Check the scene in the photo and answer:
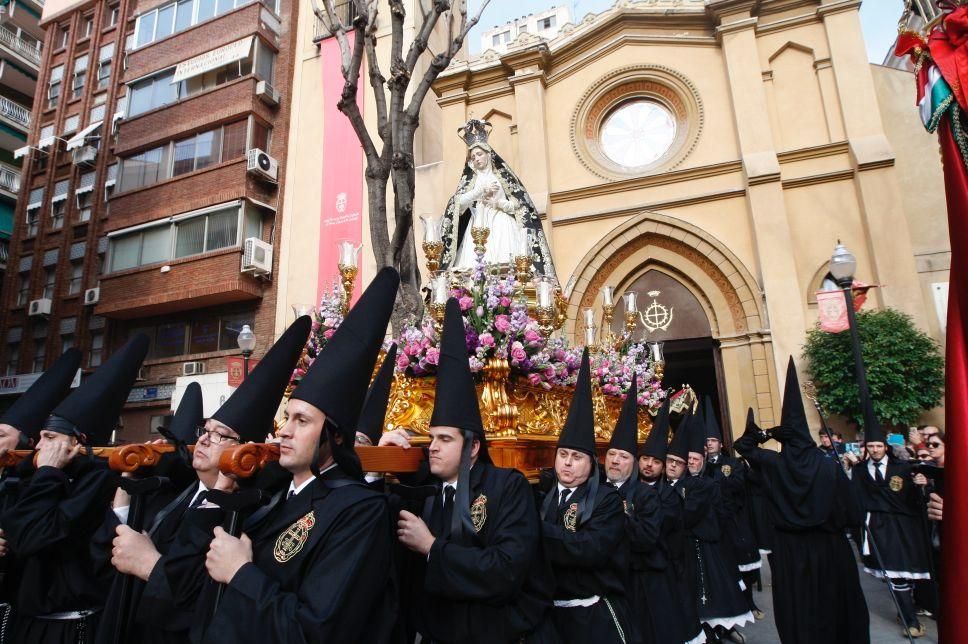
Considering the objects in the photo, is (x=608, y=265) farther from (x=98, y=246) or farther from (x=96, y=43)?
(x=96, y=43)

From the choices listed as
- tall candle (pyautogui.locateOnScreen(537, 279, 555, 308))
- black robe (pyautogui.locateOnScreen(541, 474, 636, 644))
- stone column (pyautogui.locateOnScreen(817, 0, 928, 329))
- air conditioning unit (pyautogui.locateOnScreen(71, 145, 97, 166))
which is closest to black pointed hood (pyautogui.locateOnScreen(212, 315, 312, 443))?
black robe (pyautogui.locateOnScreen(541, 474, 636, 644))

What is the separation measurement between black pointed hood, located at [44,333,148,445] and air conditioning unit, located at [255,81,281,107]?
60.2ft

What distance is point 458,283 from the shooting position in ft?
19.6

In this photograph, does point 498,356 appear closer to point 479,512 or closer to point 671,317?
point 479,512

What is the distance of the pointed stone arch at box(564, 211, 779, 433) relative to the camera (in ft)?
43.2

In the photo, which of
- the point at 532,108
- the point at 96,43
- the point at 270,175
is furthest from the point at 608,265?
the point at 96,43

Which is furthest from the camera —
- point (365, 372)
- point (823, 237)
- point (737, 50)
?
point (737, 50)

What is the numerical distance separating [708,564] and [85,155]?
25353mm

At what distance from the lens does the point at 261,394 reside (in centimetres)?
250

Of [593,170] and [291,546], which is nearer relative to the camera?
[291,546]

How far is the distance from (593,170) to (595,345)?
9.52 m

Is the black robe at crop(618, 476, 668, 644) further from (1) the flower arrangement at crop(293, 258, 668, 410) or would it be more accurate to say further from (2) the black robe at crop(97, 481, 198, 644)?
(2) the black robe at crop(97, 481, 198, 644)

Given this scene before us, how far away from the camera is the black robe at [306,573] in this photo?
1.80 meters

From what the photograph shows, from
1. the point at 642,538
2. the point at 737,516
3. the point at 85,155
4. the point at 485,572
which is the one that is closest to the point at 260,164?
the point at 85,155
